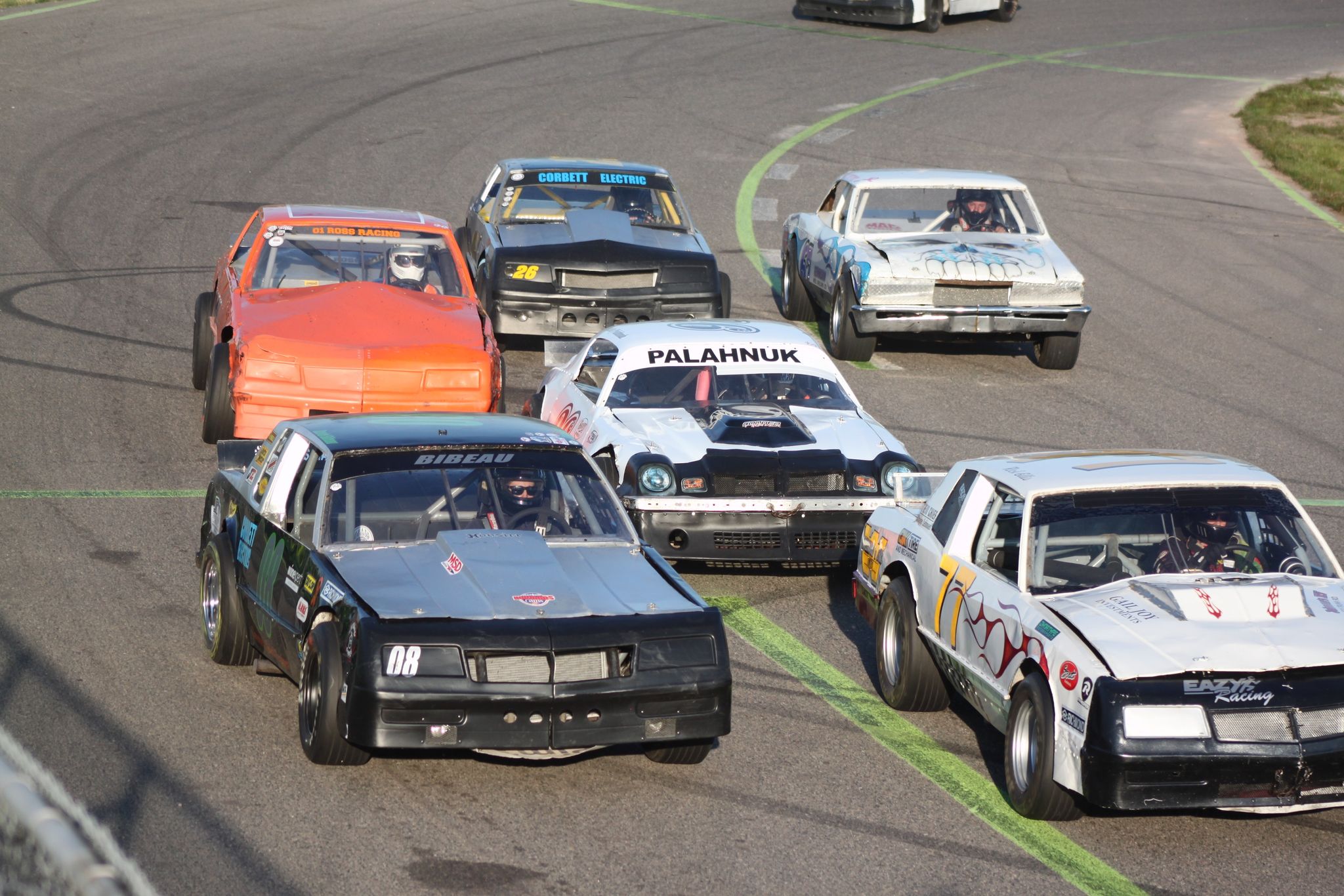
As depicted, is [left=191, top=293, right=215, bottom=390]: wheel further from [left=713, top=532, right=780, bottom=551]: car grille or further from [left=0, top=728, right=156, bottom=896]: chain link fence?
[left=0, top=728, right=156, bottom=896]: chain link fence

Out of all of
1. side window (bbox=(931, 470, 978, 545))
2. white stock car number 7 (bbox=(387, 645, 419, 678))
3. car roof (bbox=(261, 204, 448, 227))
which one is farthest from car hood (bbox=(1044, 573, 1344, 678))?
car roof (bbox=(261, 204, 448, 227))

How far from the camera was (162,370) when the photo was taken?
13898 mm

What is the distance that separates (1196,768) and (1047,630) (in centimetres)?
78

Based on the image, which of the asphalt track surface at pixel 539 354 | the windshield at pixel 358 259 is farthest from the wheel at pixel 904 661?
the windshield at pixel 358 259

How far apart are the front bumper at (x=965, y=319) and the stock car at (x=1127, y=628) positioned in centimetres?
666

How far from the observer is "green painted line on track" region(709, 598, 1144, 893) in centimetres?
609

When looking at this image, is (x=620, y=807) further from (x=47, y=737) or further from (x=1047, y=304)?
(x=1047, y=304)

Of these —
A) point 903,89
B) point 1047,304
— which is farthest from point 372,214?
point 903,89

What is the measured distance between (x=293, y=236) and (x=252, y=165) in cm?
1038

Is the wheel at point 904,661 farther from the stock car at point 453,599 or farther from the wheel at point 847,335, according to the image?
the wheel at point 847,335

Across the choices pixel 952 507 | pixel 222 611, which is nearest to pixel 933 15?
pixel 952 507

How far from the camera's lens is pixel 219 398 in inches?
458

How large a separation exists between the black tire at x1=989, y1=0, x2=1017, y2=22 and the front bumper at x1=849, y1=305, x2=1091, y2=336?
23815 millimetres

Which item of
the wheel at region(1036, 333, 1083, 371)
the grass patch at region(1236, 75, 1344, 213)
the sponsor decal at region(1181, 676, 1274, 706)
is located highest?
the sponsor decal at region(1181, 676, 1274, 706)
